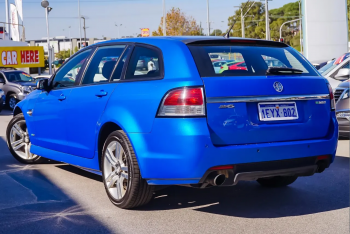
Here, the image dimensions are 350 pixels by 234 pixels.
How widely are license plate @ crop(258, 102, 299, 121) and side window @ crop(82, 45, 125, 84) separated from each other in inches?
66.2

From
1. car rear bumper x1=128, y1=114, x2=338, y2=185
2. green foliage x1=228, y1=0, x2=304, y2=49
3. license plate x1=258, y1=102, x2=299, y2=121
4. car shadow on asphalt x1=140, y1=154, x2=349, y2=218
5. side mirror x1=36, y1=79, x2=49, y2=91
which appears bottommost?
car shadow on asphalt x1=140, y1=154, x2=349, y2=218

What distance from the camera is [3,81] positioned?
21.2m

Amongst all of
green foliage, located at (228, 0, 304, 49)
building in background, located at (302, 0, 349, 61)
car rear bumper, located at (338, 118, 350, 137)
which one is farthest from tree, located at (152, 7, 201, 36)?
car rear bumper, located at (338, 118, 350, 137)

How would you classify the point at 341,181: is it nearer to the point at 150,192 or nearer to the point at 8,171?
the point at 150,192

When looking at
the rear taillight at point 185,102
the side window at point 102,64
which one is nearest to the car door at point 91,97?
the side window at point 102,64

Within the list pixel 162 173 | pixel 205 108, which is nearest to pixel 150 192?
pixel 162 173

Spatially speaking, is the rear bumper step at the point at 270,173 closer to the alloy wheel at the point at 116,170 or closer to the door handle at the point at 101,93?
the alloy wheel at the point at 116,170

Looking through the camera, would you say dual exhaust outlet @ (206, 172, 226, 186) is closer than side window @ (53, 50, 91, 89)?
Yes

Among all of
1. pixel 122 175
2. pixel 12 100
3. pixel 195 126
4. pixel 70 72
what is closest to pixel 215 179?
pixel 195 126

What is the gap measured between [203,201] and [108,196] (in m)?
0.95

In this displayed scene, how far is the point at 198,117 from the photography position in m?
4.32

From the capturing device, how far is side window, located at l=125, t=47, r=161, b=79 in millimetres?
4856

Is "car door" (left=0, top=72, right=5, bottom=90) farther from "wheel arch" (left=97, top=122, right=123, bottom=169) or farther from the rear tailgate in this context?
the rear tailgate

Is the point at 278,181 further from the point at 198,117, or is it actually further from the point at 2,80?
the point at 2,80
